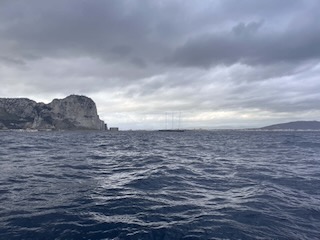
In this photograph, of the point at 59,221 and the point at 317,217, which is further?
the point at 317,217

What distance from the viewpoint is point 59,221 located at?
9.72 m

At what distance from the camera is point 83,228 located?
30.0 feet

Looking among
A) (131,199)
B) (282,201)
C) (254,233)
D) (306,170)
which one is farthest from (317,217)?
(306,170)

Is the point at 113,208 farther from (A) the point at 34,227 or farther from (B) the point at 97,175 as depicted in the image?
(B) the point at 97,175

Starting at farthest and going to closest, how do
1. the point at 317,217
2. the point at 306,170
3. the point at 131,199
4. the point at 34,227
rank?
1. the point at 306,170
2. the point at 131,199
3. the point at 317,217
4. the point at 34,227

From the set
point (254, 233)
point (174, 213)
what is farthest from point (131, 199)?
point (254, 233)

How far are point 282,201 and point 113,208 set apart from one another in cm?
865

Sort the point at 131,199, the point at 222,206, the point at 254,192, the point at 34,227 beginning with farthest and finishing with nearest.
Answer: the point at 254,192
the point at 131,199
the point at 222,206
the point at 34,227

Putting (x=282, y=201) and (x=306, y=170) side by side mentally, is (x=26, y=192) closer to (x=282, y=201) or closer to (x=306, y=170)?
(x=282, y=201)

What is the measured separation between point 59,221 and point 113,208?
2497 millimetres

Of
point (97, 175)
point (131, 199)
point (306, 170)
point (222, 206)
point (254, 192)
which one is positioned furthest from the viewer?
point (306, 170)

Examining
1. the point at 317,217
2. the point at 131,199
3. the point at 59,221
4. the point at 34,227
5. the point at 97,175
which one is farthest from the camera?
the point at 97,175

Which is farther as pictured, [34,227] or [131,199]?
[131,199]

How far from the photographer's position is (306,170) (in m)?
22.5
